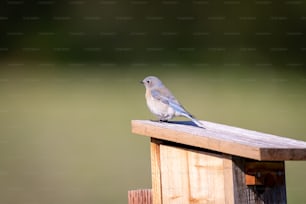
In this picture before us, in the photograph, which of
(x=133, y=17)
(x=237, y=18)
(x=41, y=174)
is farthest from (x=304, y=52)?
(x=41, y=174)

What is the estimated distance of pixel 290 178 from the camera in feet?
22.0

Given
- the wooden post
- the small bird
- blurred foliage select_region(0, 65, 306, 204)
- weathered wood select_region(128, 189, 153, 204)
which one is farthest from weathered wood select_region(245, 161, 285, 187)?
the small bird

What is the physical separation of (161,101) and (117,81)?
0.91 m

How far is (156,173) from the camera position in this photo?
5.95 meters

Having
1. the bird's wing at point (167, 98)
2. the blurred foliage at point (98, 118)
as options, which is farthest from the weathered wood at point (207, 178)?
the bird's wing at point (167, 98)

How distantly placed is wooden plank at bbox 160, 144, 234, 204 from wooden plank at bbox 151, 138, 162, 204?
0.02 meters

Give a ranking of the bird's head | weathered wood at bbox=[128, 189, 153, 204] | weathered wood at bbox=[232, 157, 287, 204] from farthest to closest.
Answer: the bird's head
weathered wood at bbox=[128, 189, 153, 204]
weathered wood at bbox=[232, 157, 287, 204]

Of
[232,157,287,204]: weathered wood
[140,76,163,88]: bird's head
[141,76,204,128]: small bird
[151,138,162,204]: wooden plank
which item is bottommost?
[232,157,287,204]: weathered wood

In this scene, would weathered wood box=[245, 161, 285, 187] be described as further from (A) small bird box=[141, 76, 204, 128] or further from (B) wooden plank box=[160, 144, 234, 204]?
(A) small bird box=[141, 76, 204, 128]

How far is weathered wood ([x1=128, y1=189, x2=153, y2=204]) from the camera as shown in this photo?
5.82m

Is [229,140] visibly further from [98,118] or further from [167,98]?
[167,98]

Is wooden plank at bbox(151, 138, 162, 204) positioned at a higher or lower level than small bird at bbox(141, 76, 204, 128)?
lower

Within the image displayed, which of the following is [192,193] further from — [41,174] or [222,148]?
[41,174]

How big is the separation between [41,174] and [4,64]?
0.55 metres
